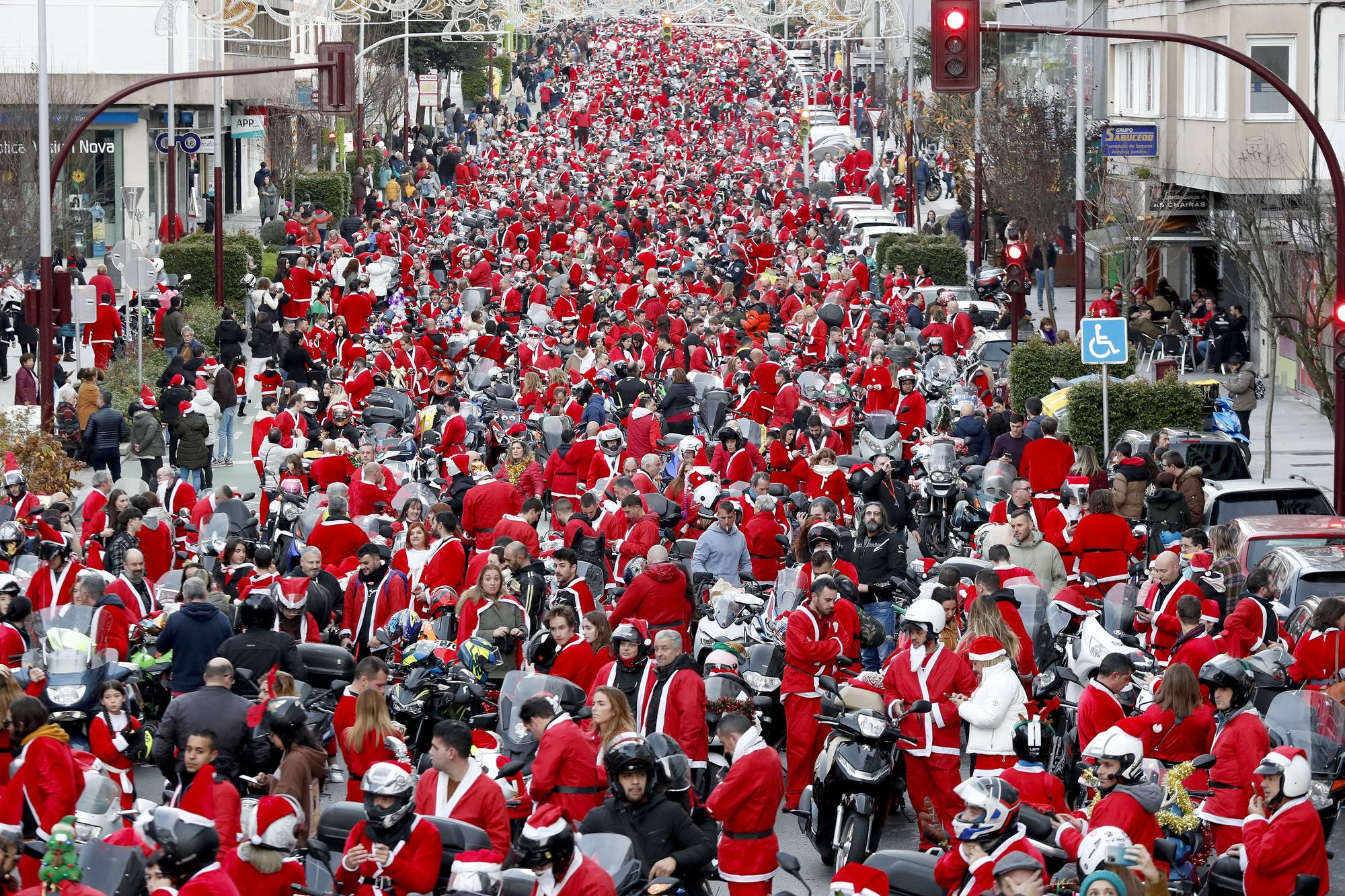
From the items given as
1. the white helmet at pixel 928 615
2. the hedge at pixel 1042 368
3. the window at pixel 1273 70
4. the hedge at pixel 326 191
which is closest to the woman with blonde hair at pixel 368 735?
the white helmet at pixel 928 615

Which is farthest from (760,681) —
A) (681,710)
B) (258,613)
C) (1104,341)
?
(1104,341)

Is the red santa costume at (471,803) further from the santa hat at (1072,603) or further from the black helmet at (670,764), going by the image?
the santa hat at (1072,603)

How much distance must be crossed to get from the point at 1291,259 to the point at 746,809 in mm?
20953

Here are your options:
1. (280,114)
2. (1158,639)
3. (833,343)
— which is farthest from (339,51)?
(280,114)

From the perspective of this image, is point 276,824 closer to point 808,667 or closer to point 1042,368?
point 808,667

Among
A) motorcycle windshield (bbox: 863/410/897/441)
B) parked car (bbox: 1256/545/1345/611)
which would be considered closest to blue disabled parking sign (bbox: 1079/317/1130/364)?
motorcycle windshield (bbox: 863/410/897/441)

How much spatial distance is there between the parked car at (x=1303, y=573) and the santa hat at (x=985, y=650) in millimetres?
3848

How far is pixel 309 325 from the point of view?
1318 inches

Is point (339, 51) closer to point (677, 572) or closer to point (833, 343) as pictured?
point (833, 343)

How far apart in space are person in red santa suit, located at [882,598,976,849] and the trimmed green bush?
122ft

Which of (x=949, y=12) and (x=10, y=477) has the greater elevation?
(x=949, y=12)

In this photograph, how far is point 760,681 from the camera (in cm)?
1361

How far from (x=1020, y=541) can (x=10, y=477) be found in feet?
29.5

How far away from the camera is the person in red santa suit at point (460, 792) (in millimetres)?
10008
